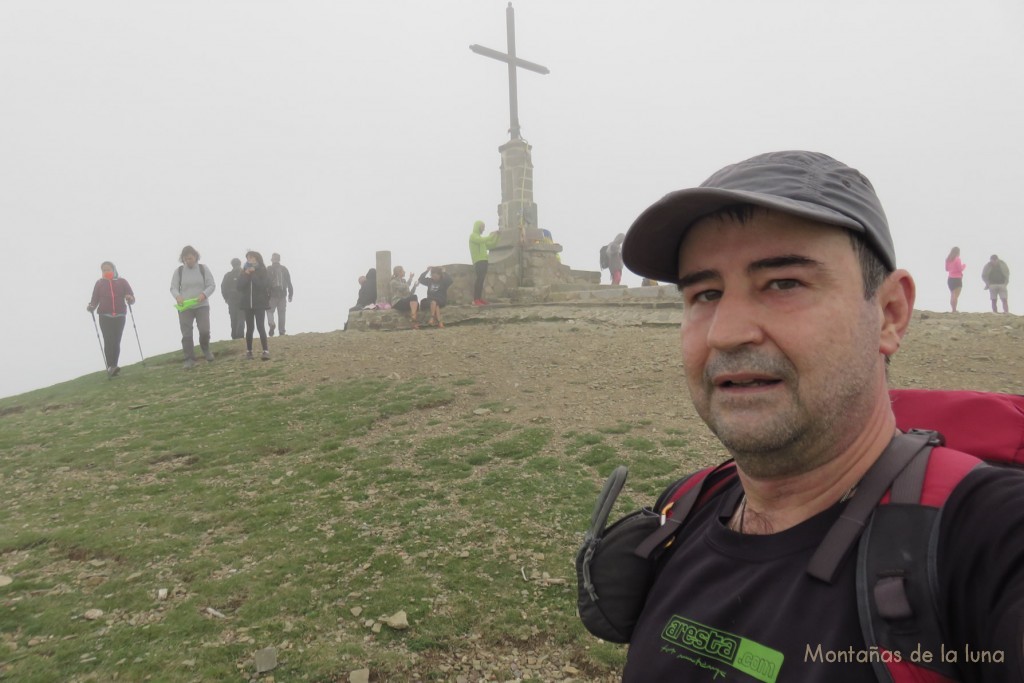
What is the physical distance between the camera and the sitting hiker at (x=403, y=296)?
15625 millimetres

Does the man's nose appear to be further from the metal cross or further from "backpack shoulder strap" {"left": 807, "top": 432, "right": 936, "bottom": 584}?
the metal cross

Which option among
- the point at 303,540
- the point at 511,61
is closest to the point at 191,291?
the point at 303,540

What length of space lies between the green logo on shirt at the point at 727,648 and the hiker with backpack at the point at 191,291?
12.2 meters

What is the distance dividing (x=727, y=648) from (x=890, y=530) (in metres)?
0.41

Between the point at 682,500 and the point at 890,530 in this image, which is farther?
the point at 682,500

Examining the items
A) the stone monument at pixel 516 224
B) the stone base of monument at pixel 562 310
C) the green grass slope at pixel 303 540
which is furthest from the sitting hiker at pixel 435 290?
the green grass slope at pixel 303 540

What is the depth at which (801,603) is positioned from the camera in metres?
1.17

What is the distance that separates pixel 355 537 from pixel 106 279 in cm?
990

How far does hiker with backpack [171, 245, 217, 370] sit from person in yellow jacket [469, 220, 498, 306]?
737 centimetres

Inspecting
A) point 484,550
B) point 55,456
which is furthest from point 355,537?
point 55,456

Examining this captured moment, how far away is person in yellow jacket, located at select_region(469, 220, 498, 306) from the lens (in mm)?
17594

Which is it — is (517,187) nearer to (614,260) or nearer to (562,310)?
(614,260)

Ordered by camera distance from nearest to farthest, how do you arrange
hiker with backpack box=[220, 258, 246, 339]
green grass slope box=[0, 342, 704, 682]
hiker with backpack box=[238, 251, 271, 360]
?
1. green grass slope box=[0, 342, 704, 682]
2. hiker with backpack box=[238, 251, 271, 360]
3. hiker with backpack box=[220, 258, 246, 339]

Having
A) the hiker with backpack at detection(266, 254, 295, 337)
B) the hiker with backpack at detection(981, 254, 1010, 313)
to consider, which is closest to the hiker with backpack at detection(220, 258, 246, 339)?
the hiker with backpack at detection(266, 254, 295, 337)
